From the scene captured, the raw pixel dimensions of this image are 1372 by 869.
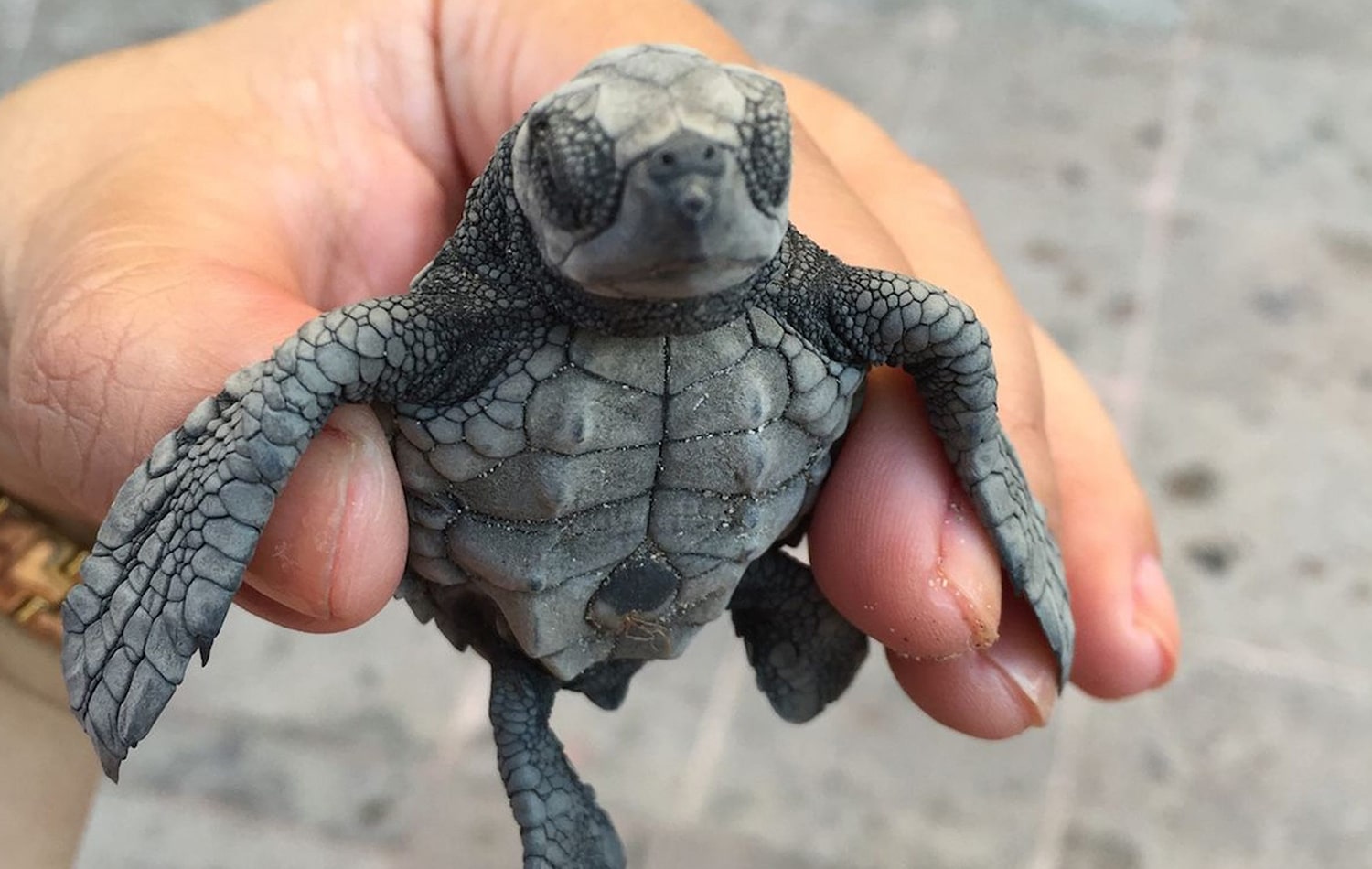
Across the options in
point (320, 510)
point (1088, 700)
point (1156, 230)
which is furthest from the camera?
point (1156, 230)

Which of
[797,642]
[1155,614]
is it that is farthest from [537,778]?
[1155,614]

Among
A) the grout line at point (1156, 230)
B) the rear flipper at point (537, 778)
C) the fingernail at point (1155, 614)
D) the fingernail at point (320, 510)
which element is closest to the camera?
the fingernail at point (320, 510)

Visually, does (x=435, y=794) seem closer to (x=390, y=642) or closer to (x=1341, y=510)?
(x=390, y=642)

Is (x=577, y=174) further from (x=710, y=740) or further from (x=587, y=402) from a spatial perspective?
(x=710, y=740)

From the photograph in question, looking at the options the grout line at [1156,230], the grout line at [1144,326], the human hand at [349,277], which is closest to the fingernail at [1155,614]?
the human hand at [349,277]

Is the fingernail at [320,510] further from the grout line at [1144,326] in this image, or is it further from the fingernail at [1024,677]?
the grout line at [1144,326]

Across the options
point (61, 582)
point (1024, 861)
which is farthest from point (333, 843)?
point (1024, 861)
